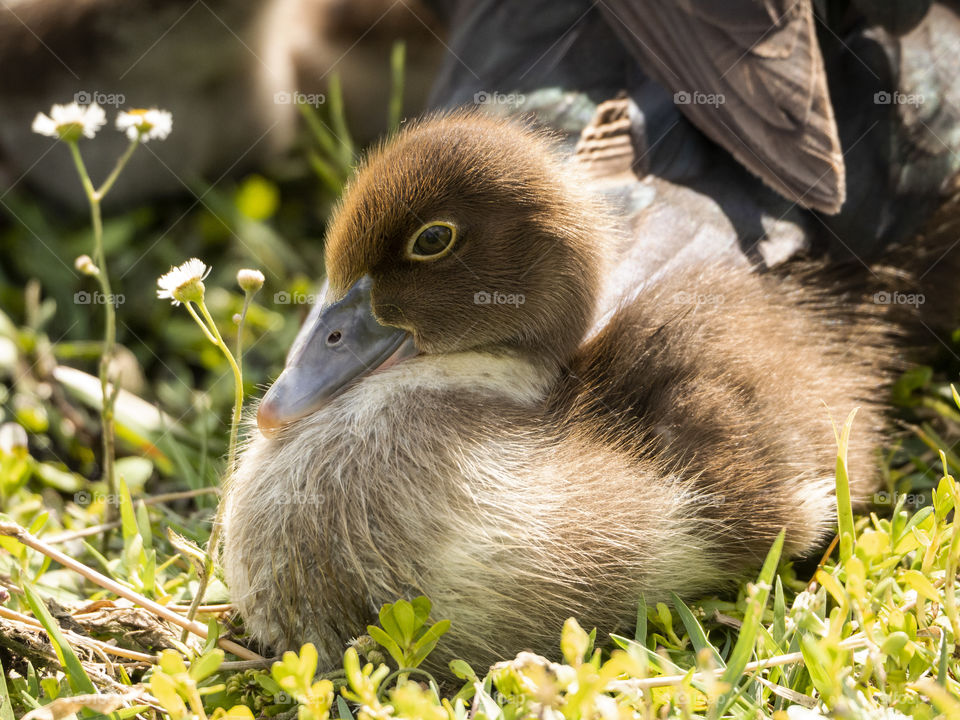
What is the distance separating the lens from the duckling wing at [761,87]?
2.13m

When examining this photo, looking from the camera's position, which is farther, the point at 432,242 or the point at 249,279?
the point at 432,242

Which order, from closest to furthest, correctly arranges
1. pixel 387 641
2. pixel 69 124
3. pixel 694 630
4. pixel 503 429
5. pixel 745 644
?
1. pixel 745 644
2. pixel 387 641
3. pixel 694 630
4. pixel 503 429
5. pixel 69 124

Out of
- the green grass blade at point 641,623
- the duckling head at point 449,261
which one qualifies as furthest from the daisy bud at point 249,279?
the green grass blade at point 641,623

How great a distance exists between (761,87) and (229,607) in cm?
145

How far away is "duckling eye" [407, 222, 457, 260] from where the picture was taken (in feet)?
5.81

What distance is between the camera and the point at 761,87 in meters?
2.18

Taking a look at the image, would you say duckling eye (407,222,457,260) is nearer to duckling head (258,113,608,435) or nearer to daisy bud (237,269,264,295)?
duckling head (258,113,608,435)

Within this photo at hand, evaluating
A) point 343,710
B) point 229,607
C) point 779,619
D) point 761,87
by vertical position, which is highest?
point 761,87

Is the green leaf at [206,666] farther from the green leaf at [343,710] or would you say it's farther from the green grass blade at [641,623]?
the green grass blade at [641,623]

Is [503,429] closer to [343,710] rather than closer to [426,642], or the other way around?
[426,642]

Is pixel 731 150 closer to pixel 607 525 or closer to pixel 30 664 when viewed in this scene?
pixel 607 525

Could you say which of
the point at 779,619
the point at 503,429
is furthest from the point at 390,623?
the point at 779,619

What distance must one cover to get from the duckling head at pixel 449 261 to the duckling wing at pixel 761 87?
495 mm

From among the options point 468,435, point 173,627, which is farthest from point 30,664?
point 468,435
